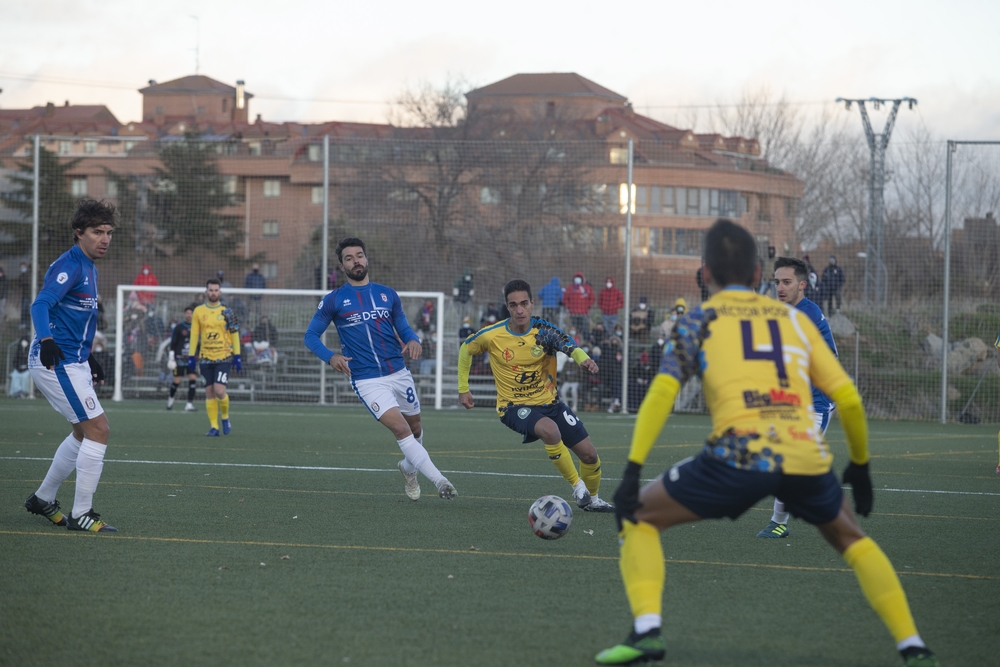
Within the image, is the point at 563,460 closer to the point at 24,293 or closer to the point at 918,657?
the point at 918,657

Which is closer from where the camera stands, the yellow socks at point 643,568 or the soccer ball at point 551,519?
the yellow socks at point 643,568

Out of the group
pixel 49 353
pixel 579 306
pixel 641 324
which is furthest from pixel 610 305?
pixel 49 353

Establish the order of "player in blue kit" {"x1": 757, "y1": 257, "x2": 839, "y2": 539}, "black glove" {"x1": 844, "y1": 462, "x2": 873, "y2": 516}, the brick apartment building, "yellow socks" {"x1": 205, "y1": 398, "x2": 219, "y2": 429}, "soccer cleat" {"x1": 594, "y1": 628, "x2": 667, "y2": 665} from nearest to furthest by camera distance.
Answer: "soccer cleat" {"x1": 594, "y1": 628, "x2": 667, "y2": 665} < "black glove" {"x1": 844, "y1": 462, "x2": 873, "y2": 516} < "player in blue kit" {"x1": 757, "y1": 257, "x2": 839, "y2": 539} < "yellow socks" {"x1": 205, "y1": 398, "x2": 219, "y2": 429} < the brick apartment building

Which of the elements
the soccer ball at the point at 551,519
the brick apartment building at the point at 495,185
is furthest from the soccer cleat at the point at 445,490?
the brick apartment building at the point at 495,185

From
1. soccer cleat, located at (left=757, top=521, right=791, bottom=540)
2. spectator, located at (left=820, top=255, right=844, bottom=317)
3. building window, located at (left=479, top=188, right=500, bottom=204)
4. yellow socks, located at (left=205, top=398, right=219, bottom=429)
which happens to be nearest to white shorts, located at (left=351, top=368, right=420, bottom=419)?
soccer cleat, located at (left=757, top=521, right=791, bottom=540)

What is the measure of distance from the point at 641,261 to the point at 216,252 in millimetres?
10611

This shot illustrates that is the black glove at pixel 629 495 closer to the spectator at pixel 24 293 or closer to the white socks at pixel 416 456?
the white socks at pixel 416 456

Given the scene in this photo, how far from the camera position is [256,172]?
1265 inches

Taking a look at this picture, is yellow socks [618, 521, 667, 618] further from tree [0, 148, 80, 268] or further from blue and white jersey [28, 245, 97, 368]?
tree [0, 148, 80, 268]

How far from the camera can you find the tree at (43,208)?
23869 mm

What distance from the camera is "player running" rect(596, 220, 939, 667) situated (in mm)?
4062

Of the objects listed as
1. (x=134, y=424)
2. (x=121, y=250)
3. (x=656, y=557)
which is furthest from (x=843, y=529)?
(x=121, y=250)

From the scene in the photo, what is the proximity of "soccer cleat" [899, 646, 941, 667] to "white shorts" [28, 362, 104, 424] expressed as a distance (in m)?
5.23

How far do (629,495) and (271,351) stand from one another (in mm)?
19980
